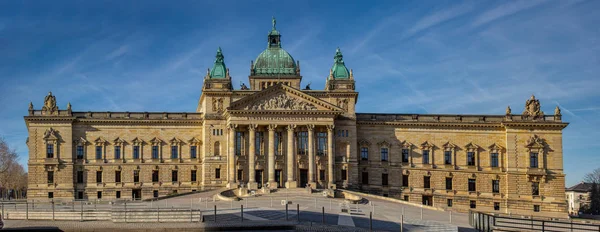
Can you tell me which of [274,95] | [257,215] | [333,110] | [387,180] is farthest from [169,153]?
[257,215]

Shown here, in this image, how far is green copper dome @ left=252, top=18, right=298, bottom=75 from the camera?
93.2 metres

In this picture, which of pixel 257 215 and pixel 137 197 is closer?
pixel 257 215

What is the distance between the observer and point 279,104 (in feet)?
278

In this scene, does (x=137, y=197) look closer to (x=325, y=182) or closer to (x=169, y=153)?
(x=169, y=153)

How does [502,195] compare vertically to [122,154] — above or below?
below

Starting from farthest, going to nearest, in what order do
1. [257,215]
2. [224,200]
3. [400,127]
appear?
[400,127], [224,200], [257,215]

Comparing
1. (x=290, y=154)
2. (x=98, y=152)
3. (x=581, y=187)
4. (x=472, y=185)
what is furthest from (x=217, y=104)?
(x=581, y=187)

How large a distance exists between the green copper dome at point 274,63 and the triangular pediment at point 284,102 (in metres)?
8.60

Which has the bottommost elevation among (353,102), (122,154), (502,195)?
(502,195)

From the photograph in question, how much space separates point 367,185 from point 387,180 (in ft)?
9.22

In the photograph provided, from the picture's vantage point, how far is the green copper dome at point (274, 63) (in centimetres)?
9325

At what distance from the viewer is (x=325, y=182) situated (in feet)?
283

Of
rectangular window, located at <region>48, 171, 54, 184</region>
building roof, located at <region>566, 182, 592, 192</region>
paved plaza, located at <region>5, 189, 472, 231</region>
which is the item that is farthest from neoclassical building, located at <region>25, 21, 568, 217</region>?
building roof, located at <region>566, 182, 592, 192</region>

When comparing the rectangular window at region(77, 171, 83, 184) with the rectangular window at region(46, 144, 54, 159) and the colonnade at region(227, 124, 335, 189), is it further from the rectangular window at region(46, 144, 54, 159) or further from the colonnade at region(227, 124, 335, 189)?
the colonnade at region(227, 124, 335, 189)
